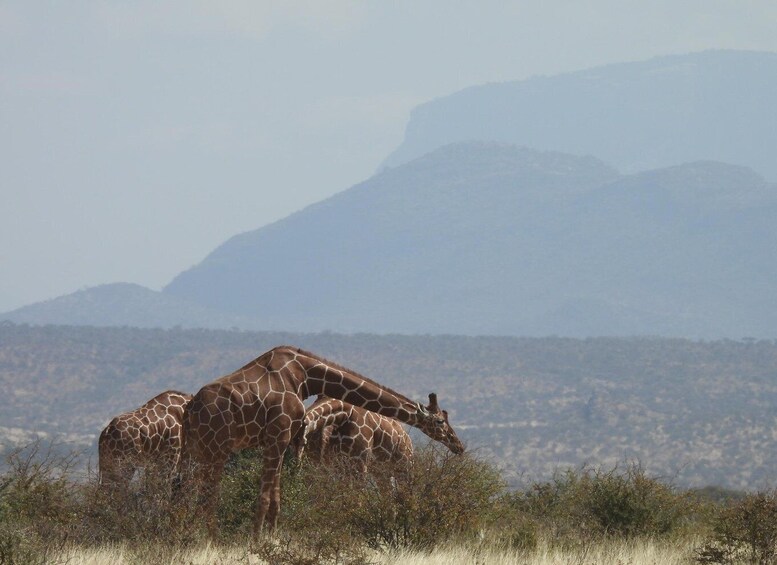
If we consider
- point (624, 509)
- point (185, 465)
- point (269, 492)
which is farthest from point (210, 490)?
point (624, 509)

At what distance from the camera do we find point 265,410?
560 inches

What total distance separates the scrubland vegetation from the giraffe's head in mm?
164

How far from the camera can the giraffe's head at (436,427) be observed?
1509 centimetres

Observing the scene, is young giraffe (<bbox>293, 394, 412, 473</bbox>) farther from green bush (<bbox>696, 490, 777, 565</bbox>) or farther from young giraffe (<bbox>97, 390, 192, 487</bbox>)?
green bush (<bbox>696, 490, 777, 565</bbox>)

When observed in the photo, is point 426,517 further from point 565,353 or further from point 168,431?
point 565,353

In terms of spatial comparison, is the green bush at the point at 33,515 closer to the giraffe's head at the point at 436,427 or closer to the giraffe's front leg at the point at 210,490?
the giraffe's front leg at the point at 210,490

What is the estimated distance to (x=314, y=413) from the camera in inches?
730

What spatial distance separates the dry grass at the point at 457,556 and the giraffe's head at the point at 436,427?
1.08 m

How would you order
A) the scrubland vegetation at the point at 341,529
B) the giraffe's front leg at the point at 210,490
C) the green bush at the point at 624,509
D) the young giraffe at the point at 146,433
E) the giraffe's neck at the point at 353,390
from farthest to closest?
the young giraffe at the point at 146,433, the green bush at the point at 624,509, the giraffe's neck at the point at 353,390, the giraffe's front leg at the point at 210,490, the scrubland vegetation at the point at 341,529

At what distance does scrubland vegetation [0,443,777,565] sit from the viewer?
42.7 feet

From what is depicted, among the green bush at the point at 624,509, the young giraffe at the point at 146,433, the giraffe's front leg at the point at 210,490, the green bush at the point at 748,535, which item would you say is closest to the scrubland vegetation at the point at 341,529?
the green bush at the point at 748,535

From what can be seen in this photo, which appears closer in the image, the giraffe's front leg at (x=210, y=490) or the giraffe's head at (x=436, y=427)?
the giraffe's front leg at (x=210, y=490)

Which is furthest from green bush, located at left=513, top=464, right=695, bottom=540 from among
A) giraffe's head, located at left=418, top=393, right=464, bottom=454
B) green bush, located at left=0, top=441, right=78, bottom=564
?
green bush, located at left=0, top=441, right=78, bottom=564

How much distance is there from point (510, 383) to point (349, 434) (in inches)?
4785
